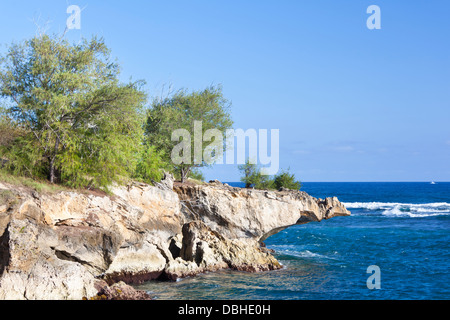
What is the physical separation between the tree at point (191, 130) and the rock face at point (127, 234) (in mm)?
4916

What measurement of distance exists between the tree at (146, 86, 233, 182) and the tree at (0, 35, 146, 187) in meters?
8.59

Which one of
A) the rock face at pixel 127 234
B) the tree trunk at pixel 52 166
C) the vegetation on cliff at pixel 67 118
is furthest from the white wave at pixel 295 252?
the tree trunk at pixel 52 166

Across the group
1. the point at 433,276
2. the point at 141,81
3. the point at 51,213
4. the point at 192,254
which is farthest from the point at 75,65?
the point at 433,276

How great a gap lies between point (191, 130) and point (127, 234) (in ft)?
43.7

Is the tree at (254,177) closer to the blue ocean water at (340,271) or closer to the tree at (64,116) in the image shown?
the blue ocean water at (340,271)

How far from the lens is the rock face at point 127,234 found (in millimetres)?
16672

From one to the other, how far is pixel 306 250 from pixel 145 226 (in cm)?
1523

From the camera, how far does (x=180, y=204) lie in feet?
94.1

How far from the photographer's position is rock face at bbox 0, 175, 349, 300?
16672 millimetres

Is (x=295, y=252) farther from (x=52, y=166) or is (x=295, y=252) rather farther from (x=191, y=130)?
(x=52, y=166)

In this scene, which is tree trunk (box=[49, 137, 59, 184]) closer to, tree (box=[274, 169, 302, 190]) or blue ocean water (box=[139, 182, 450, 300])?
blue ocean water (box=[139, 182, 450, 300])
